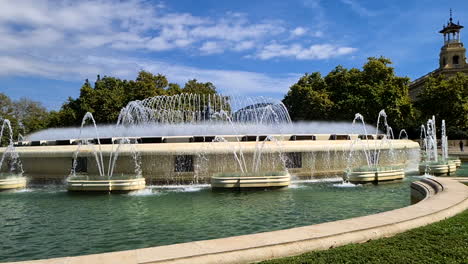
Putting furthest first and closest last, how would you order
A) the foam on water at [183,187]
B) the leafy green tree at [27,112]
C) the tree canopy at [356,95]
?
the leafy green tree at [27,112]
the tree canopy at [356,95]
the foam on water at [183,187]

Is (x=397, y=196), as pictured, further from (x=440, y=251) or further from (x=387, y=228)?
(x=440, y=251)

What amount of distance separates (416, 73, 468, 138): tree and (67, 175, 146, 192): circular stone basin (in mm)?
48673

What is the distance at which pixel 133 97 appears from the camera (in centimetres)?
4581

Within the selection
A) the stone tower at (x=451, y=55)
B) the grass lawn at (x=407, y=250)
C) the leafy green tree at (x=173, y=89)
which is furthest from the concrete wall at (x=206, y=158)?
the stone tower at (x=451, y=55)

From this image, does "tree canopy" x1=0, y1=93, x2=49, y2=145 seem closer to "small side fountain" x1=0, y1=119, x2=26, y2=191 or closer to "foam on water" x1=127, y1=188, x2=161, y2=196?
"small side fountain" x1=0, y1=119, x2=26, y2=191

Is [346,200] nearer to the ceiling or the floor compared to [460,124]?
nearer to the floor

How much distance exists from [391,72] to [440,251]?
42903 millimetres

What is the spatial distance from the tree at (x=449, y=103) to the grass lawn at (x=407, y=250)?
50.9m

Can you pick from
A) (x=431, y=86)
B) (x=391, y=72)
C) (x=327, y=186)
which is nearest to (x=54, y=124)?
(x=391, y=72)

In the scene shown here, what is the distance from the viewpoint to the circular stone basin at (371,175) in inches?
604

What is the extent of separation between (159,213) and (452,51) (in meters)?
90.8

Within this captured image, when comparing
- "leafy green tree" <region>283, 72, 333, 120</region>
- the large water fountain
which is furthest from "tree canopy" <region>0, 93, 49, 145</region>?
the large water fountain

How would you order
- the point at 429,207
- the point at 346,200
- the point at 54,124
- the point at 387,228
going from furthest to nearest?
the point at 54,124
the point at 346,200
the point at 429,207
the point at 387,228

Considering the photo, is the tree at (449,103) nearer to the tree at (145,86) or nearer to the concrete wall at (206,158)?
the tree at (145,86)
